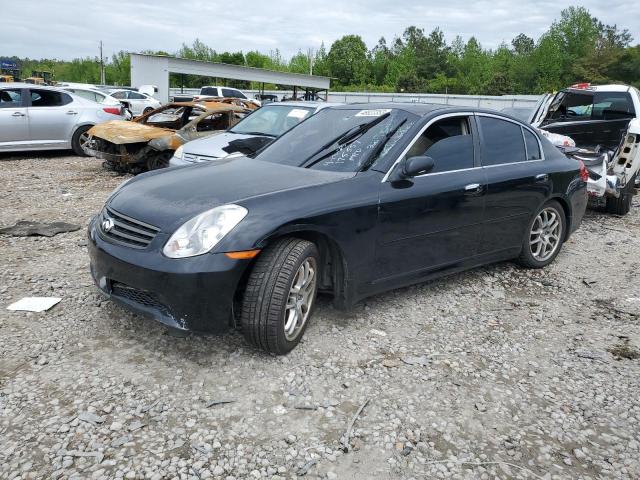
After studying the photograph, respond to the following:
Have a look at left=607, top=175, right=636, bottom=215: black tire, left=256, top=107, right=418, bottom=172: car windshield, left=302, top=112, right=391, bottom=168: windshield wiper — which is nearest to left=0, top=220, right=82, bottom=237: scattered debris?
left=256, top=107, right=418, bottom=172: car windshield

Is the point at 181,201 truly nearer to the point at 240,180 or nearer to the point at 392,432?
the point at 240,180

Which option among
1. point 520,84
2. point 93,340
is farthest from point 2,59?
point 93,340

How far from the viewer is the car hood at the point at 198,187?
321 centimetres

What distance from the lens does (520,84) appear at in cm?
6669

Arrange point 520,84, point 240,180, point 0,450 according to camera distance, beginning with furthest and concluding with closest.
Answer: point 520,84 < point 240,180 < point 0,450

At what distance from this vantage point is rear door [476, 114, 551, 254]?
4535 mm

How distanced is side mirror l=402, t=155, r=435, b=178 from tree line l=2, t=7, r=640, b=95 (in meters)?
45.3

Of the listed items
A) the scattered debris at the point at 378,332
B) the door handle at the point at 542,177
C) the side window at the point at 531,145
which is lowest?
the scattered debris at the point at 378,332

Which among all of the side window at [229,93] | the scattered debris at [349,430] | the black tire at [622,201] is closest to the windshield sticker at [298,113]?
the black tire at [622,201]

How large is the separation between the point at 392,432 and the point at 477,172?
2.46 m

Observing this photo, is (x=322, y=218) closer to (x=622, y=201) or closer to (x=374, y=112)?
(x=374, y=112)

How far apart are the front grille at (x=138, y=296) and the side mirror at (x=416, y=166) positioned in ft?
6.07

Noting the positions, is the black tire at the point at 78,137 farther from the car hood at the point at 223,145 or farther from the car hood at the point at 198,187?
the car hood at the point at 198,187

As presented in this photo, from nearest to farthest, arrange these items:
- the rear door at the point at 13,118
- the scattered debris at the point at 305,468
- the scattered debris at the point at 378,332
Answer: the scattered debris at the point at 305,468 → the scattered debris at the point at 378,332 → the rear door at the point at 13,118
